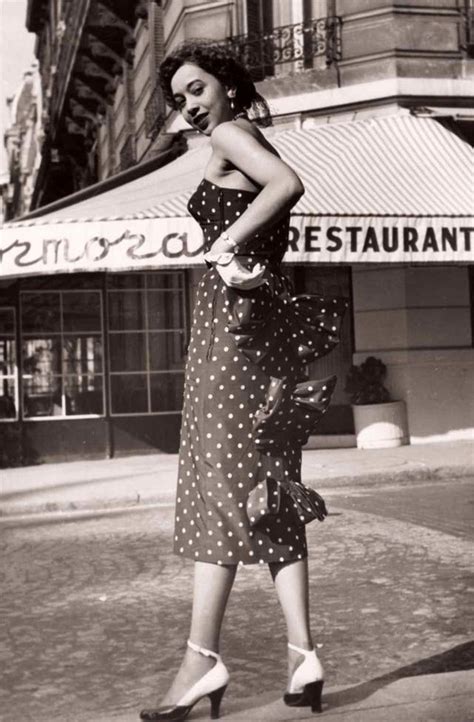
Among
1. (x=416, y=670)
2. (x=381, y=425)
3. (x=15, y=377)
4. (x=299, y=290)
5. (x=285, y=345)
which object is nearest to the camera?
(x=285, y=345)

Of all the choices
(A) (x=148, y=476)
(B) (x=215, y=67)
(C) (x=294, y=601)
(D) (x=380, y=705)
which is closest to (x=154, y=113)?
(A) (x=148, y=476)

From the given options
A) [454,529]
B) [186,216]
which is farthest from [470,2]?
[454,529]

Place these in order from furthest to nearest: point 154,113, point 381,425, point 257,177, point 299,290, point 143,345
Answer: point 154,113
point 299,290
point 143,345
point 381,425
point 257,177

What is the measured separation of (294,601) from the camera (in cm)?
334

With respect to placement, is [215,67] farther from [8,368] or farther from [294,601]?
[8,368]

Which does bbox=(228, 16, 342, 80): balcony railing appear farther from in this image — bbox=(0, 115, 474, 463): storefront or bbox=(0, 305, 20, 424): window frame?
bbox=(0, 305, 20, 424): window frame

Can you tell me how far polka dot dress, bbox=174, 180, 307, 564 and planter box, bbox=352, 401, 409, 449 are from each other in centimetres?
1106

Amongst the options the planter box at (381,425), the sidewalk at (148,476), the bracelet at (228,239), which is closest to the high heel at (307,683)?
the bracelet at (228,239)

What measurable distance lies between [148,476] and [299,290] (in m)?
4.28

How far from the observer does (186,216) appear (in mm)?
12500

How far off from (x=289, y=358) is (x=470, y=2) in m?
12.5

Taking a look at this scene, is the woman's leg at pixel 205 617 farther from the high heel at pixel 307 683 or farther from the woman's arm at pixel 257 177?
the woman's arm at pixel 257 177

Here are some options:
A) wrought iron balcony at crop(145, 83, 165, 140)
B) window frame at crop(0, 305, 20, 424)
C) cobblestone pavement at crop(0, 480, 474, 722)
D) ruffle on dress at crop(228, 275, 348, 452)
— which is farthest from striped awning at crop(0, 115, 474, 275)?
ruffle on dress at crop(228, 275, 348, 452)

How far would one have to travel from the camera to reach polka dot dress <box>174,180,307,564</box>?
333cm
